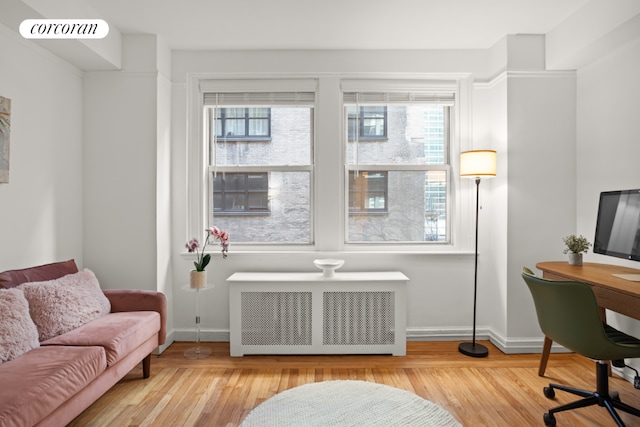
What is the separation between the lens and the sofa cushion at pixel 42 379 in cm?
169

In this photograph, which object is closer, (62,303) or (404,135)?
(62,303)

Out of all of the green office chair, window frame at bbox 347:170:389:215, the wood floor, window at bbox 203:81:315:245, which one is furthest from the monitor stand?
window at bbox 203:81:315:245

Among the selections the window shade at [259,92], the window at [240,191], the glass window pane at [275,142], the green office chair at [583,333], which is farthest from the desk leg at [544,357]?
the window shade at [259,92]

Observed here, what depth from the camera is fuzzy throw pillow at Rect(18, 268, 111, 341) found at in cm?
244

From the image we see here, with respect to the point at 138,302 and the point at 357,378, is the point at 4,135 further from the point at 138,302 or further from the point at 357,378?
the point at 357,378

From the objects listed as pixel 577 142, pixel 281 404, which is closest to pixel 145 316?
pixel 281 404

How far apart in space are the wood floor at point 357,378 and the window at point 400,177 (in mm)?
1132

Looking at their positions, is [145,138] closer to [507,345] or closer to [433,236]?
[433,236]

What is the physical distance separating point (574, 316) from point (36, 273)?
11.1ft

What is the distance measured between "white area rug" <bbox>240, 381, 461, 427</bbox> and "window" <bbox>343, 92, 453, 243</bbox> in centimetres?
157

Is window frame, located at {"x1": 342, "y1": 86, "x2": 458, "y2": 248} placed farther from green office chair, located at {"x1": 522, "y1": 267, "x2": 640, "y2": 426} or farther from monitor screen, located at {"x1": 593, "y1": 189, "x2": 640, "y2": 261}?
green office chair, located at {"x1": 522, "y1": 267, "x2": 640, "y2": 426}

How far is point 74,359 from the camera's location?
2115 mm

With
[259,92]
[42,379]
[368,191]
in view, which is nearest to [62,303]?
[42,379]

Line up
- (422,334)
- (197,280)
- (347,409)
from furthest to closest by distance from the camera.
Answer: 1. (422,334)
2. (197,280)
3. (347,409)
